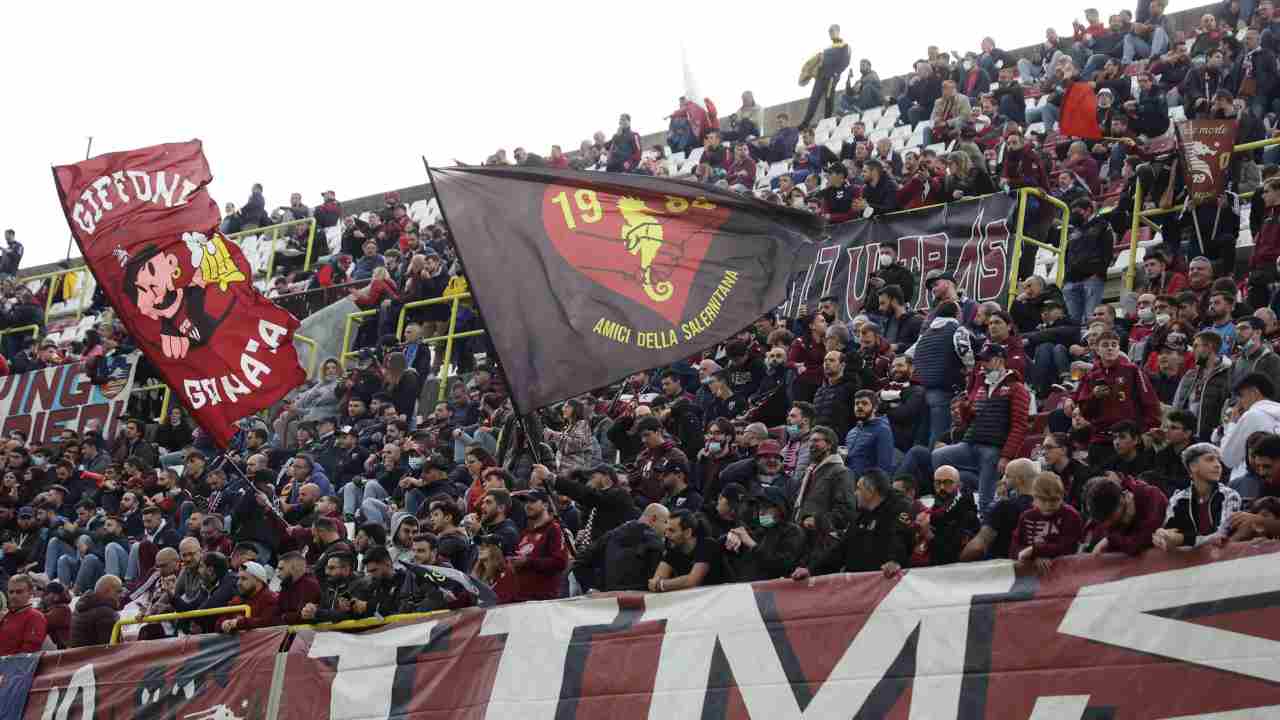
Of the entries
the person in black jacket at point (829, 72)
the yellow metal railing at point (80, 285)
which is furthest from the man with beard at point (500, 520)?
the yellow metal railing at point (80, 285)

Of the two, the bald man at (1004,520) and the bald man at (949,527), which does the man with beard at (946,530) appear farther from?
the bald man at (1004,520)

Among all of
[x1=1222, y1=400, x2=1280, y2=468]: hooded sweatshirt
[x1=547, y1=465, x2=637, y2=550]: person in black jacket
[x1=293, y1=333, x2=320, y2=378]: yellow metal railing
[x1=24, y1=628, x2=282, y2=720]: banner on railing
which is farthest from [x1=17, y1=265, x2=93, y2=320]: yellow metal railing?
[x1=1222, y1=400, x2=1280, y2=468]: hooded sweatshirt

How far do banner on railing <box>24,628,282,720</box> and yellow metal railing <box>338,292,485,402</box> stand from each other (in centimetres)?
769

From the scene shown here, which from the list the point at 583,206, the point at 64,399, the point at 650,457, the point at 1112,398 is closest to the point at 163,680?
the point at 650,457

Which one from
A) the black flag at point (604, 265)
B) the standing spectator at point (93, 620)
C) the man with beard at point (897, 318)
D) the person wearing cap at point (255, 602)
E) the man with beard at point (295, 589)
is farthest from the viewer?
the man with beard at point (897, 318)

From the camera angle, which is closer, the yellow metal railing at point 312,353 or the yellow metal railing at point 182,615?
the yellow metal railing at point 182,615

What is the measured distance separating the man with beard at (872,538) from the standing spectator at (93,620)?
6.42 meters

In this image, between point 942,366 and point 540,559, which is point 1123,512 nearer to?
point 540,559

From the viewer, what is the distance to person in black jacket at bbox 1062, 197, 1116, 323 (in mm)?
15734

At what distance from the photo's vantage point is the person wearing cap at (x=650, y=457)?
45.3ft

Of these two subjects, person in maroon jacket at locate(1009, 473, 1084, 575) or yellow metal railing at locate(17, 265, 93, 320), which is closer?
person in maroon jacket at locate(1009, 473, 1084, 575)

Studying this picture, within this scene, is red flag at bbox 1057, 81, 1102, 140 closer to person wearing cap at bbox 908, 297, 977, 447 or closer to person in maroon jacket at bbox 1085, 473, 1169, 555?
person wearing cap at bbox 908, 297, 977, 447

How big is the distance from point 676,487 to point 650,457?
33.6 inches

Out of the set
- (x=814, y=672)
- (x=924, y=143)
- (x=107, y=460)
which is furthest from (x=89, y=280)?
(x=814, y=672)
